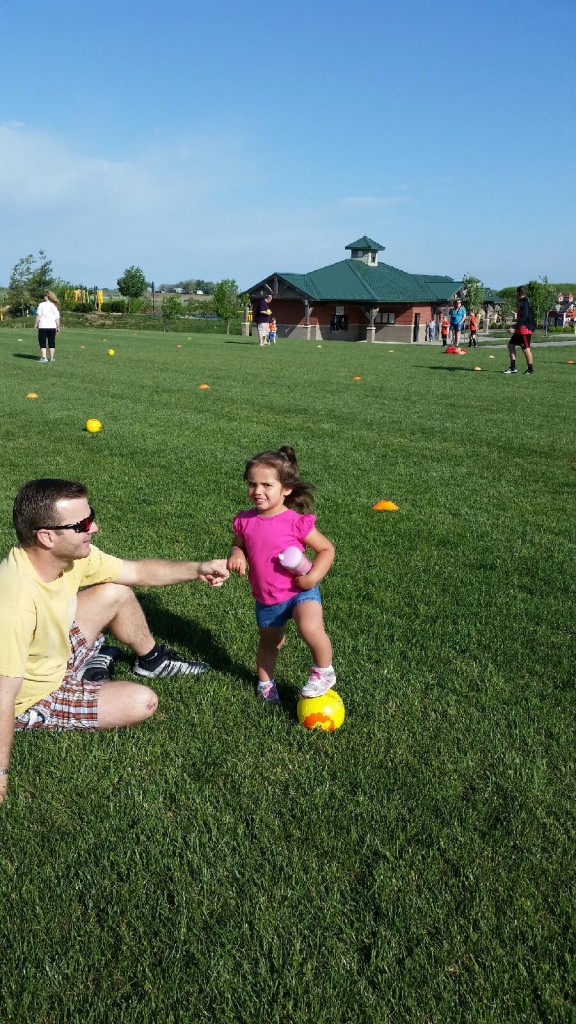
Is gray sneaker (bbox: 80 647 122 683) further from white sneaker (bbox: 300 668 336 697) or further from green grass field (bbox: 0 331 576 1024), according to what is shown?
white sneaker (bbox: 300 668 336 697)

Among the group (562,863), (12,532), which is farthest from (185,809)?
(12,532)

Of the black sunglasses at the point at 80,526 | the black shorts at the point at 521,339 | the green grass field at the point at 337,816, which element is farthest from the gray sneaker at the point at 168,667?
the black shorts at the point at 521,339

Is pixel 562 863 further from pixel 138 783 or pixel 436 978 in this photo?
pixel 138 783

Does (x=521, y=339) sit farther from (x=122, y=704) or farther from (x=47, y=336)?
(x=122, y=704)

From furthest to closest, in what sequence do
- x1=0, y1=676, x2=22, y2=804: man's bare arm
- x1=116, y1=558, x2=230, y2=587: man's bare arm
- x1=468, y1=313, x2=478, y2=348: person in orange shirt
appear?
1. x1=468, y1=313, x2=478, y2=348: person in orange shirt
2. x1=116, y1=558, x2=230, y2=587: man's bare arm
3. x1=0, y1=676, x2=22, y2=804: man's bare arm

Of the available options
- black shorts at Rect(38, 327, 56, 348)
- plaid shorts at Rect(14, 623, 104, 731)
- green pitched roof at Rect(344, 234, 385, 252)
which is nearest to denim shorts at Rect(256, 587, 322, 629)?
plaid shorts at Rect(14, 623, 104, 731)

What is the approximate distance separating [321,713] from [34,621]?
55.7 inches

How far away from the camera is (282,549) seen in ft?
13.1

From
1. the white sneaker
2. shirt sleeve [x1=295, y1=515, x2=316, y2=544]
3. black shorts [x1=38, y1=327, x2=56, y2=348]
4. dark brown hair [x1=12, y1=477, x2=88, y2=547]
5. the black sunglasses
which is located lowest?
the white sneaker

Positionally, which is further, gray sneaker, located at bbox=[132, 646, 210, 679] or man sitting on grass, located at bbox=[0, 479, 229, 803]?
gray sneaker, located at bbox=[132, 646, 210, 679]

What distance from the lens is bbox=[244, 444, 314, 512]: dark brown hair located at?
3883 millimetres

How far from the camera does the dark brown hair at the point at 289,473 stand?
388 centimetres

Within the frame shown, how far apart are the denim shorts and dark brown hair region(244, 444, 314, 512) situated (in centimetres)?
43

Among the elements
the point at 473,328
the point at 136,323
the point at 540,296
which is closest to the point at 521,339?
the point at 473,328
